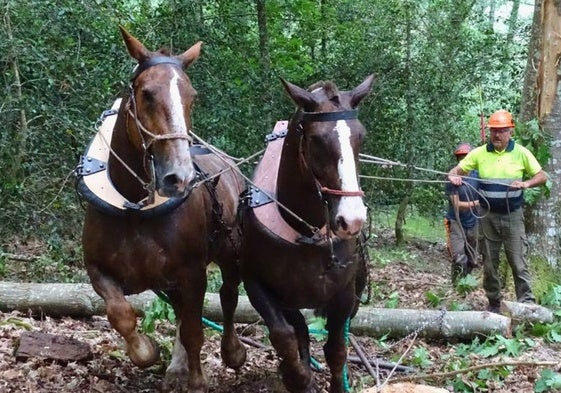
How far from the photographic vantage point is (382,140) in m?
14.5

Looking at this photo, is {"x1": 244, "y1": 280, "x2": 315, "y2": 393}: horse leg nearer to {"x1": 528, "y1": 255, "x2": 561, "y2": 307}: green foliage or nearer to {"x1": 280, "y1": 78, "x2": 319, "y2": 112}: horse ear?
{"x1": 280, "y1": 78, "x2": 319, "y2": 112}: horse ear

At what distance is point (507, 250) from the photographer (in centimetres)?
841

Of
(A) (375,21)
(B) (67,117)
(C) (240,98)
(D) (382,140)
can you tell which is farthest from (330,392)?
(A) (375,21)

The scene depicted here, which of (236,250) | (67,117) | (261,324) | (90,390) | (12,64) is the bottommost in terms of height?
(261,324)

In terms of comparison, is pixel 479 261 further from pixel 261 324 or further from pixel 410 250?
pixel 261 324

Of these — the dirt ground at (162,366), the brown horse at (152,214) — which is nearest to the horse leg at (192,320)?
the brown horse at (152,214)

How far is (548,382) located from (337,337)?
149cm

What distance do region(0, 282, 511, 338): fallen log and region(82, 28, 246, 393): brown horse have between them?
80.3 inches

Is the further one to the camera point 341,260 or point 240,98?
point 240,98

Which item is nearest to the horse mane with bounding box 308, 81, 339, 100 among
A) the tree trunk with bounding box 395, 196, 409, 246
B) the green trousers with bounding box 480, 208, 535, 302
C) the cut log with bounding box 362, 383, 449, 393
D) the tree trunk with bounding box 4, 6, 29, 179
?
the cut log with bounding box 362, 383, 449, 393

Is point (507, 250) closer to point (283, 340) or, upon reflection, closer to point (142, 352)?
point (283, 340)

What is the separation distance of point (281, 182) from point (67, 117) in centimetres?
499

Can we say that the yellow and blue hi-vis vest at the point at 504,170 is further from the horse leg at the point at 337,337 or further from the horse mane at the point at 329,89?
the horse mane at the point at 329,89

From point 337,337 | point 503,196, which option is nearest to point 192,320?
point 337,337
